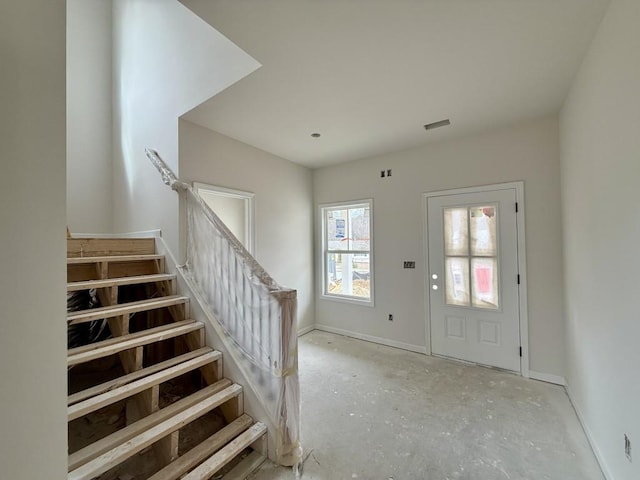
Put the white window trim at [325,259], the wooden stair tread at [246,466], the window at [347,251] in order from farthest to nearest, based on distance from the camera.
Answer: the window at [347,251], the white window trim at [325,259], the wooden stair tread at [246,466]

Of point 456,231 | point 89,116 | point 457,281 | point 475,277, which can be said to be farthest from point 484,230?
point 89,116

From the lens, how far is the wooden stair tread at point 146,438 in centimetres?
126

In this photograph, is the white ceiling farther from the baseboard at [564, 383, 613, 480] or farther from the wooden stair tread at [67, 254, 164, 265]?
the baseboard at [564, 383, 613, 480]

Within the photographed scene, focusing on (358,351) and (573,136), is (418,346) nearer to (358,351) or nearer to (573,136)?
(358,351)

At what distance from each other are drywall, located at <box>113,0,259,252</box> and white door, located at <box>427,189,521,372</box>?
2.68 m

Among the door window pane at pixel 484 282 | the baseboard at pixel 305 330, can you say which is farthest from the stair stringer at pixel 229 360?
the door window pane at pixel 484 282

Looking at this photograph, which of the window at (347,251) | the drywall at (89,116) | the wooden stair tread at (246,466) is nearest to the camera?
the wooden stair tread at (246,466)

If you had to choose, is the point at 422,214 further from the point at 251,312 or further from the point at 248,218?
the point at 251,312

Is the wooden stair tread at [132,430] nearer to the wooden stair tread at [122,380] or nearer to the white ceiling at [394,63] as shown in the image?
the wooden stair tread at [122,380]

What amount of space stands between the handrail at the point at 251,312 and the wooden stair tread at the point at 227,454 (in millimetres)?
→ 132

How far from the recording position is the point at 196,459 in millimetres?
1537

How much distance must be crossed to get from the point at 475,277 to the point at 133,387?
130 inches

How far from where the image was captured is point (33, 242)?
0.94 metres

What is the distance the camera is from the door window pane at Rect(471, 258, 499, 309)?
9.84 feet
